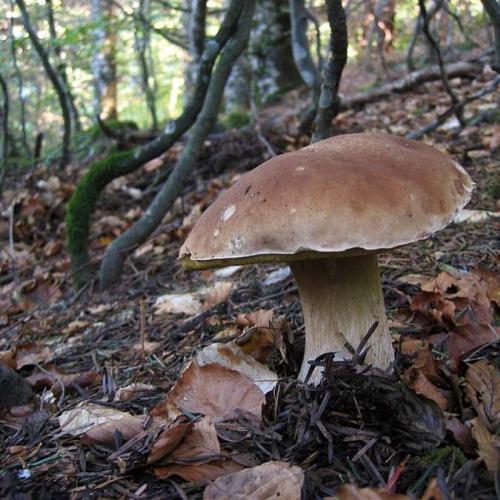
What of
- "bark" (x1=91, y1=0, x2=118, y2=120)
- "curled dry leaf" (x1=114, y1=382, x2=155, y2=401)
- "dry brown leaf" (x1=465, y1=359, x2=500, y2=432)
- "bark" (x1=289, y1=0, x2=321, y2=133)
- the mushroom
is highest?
"bark" (x1=91, y1=0, x2=118, y2=120)

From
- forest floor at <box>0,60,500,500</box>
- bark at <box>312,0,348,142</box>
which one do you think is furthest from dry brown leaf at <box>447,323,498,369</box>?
bark at <box>312,0,348,142</box>

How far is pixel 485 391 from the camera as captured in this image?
1401mm

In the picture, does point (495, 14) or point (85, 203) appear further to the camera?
point (85, 203)

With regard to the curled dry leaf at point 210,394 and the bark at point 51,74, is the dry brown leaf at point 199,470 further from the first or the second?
the bark at point 51,74

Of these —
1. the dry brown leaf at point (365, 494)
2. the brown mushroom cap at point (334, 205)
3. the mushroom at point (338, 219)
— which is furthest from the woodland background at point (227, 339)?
the brown mushroom cap at point (334, 205)

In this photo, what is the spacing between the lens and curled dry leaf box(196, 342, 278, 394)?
5.41 feet

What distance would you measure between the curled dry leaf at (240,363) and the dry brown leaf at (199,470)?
312 mm

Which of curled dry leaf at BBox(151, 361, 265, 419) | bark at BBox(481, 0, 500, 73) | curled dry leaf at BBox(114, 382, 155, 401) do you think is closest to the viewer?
curled dry leaf at BBox(151, 361, 265, 419)

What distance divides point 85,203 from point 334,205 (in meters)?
2.99

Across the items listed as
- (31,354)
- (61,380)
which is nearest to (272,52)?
(31,354)

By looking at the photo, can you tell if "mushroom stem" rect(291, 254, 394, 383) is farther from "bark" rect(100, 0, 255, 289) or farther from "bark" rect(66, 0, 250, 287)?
"bark" rect(66, 0, 250, 287)

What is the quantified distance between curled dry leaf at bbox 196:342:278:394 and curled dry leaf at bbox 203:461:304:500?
40 centimetres

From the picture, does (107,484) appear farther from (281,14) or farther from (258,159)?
(281,14)

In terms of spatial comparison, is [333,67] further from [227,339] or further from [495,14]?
[227,339]
